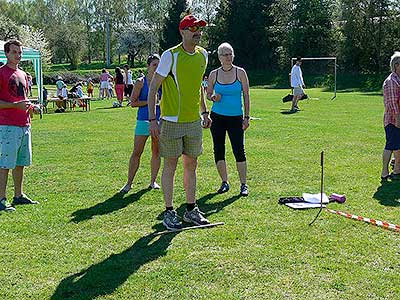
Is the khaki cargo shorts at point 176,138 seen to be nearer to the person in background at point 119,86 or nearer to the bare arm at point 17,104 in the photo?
the bare arm at point 17,104

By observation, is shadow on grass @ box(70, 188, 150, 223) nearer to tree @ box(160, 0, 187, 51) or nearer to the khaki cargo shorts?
the khaki cargo shorts

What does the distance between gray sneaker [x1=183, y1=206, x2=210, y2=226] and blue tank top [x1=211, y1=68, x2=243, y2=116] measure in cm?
180

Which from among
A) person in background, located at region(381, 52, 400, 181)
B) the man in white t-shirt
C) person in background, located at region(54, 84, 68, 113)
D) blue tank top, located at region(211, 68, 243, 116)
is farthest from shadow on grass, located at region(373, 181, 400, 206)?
person in background, located at region(54, 84, 68, 113)

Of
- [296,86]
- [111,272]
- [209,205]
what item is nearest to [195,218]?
[209,205]

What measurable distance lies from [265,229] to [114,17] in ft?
251

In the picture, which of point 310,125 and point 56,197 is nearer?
point 56,197

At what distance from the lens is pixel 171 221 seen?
17.9 feet

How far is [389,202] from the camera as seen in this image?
650 centimetres

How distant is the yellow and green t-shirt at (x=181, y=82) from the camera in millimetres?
5195

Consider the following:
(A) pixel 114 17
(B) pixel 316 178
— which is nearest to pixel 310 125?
(B) pixel 316 178

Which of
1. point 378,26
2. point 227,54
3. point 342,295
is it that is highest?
point 378,26

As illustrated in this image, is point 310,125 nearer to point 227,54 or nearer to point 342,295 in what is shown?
point 227,54

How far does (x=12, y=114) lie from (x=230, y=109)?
2617 millimetres

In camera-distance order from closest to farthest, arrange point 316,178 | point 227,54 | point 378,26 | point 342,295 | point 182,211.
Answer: point 342,295 → point 182,211 → point 227,54 → point 316,178 → point 378,26
